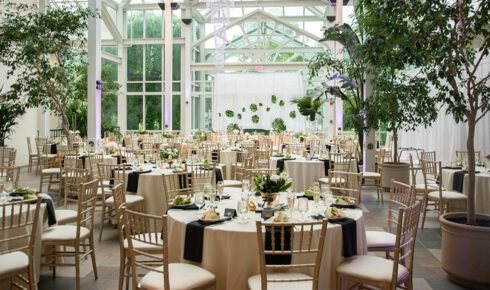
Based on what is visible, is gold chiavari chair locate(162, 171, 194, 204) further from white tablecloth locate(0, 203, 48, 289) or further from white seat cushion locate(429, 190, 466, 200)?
white seat cushion locate(429, 190, 466, 200)

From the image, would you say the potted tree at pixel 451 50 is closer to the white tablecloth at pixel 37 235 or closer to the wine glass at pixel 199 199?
the wine glass at pixel 199 199

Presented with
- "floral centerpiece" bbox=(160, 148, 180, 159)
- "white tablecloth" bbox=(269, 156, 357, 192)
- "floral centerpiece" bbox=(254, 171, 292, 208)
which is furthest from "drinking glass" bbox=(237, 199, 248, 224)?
"white tablecloth" bbox=(269, 156, 357, 192)

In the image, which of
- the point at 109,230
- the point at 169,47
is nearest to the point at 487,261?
the point at 109,230

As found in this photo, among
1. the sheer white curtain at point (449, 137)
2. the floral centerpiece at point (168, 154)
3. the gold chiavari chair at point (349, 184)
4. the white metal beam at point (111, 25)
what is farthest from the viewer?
the white metal beam at point (111, 25)

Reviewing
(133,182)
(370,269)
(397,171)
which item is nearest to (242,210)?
(370,269)

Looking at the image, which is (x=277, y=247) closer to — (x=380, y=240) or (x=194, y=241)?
(x=194, y=241)

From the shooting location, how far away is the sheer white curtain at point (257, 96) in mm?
19938

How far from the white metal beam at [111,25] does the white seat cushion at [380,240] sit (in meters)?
17.0

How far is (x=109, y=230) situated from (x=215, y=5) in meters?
4.86

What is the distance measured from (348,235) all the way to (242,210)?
82 cm

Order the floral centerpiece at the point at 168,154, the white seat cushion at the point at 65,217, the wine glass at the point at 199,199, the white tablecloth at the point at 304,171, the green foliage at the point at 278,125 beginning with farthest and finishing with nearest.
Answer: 1. the green foliage at the point at 278,125
2. the white tablecloth at the point at 304,171
3. the floral centerpiece at the point at 168,154
4. the white seat cushion at the point at 65,217
5. the wine glass at the point at 199,199

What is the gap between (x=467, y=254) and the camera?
3803 mm

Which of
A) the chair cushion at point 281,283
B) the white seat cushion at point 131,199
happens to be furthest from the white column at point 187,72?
the chair cushion at point 281,283

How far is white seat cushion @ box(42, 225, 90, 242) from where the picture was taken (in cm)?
381
